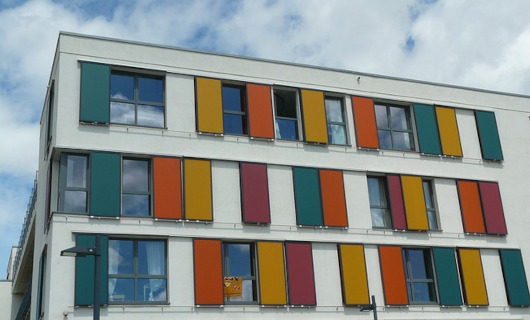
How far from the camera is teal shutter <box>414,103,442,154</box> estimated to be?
27250mm

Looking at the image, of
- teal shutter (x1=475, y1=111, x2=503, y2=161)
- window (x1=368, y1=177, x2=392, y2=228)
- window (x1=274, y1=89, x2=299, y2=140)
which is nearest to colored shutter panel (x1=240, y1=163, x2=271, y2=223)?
window (x1=274, y1=89, x2=299, y2=140)

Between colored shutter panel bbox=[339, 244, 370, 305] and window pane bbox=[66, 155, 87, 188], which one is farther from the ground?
window pane bbox=[66, 155, 87, 188]

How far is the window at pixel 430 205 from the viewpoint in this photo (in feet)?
86.9

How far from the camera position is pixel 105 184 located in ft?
71.8

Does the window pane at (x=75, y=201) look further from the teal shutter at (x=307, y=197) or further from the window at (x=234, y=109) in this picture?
the teal shutter at (x=307, y=197)

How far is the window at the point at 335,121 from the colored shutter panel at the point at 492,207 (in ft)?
19.1

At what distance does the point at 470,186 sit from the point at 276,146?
7.95 meters

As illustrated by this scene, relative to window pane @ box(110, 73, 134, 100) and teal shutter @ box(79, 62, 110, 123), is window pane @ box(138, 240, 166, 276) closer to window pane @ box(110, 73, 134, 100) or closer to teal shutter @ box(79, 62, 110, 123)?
teal shutter @ box(79, 62, 110, 123)

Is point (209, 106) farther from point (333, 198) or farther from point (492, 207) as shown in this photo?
point (492, 207)

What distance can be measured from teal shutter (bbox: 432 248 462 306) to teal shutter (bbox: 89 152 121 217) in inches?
449

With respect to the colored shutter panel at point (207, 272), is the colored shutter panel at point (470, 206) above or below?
above

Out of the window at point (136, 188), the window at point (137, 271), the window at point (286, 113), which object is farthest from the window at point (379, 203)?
the window at point (136, 188)

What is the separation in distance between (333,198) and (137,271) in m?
7.31

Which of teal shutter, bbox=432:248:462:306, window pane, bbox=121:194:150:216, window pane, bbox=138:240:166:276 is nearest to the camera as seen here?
window pane, bbox=138:240:166:276
